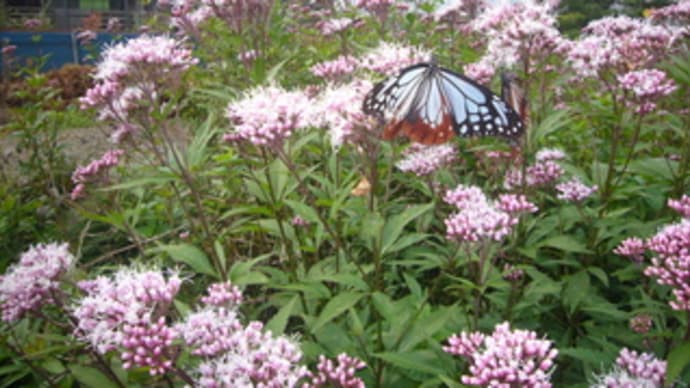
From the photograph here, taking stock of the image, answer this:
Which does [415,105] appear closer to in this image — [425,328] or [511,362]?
[425,328]

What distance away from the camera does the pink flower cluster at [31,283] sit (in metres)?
2.34

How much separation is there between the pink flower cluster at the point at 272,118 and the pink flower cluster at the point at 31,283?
3.18 ft

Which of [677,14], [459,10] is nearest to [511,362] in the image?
[677,14]

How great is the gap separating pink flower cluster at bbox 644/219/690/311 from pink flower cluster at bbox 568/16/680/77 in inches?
56.8

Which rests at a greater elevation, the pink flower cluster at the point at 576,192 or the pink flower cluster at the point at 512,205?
the pink flower cluster at the point at 512,205

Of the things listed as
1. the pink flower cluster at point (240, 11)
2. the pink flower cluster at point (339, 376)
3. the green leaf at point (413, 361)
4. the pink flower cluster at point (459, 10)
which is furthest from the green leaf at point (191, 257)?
the pink flower cluster at point (459, 10)

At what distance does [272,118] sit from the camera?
2.51 meters

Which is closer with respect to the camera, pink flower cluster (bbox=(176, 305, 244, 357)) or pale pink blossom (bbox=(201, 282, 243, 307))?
pink flower cluster (bbox=(176, 305, 244, 357))

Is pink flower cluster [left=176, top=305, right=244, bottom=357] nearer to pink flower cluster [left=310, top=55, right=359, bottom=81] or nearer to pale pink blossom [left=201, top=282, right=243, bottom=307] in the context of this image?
pale pink blossom [left=201, top=282, right=243, bottom=307]

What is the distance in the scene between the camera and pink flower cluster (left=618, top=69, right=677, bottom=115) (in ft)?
9.23

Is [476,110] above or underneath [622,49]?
underneath

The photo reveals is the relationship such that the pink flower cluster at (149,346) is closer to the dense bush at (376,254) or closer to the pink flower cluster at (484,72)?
the dense bush at (376,254)

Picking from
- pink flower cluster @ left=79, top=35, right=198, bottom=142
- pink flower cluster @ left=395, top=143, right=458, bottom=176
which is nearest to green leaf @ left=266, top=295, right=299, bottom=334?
pink flower cluster @ left=79, top=35, right=198, bottom=142

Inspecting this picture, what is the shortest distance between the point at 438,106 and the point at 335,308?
1250 mm
